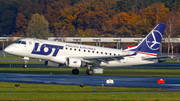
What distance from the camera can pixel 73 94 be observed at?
82.4ft

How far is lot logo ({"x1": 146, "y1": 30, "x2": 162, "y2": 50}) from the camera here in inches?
1827

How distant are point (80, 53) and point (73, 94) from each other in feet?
61.4

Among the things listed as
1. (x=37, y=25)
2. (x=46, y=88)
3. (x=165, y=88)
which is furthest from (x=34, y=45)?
(x=37, y=25)

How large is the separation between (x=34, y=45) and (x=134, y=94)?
2014cm

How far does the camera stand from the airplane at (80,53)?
138 ft

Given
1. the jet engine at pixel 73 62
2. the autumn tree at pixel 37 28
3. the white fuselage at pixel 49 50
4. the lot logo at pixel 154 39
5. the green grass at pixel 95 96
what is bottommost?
the green grass at pixel 95 96

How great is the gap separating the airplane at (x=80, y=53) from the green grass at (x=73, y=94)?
41.9ft

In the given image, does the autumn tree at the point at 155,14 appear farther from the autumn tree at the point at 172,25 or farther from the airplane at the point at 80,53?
the airplane at the point at 80,53

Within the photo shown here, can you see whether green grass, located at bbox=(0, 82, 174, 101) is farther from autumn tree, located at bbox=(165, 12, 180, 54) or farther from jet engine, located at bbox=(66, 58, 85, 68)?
autumn tree, located at bbox=(165, 12, 180, 54)

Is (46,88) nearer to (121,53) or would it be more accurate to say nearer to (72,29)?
(121,53)

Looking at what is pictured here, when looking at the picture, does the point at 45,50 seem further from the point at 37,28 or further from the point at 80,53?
the point at 37,28

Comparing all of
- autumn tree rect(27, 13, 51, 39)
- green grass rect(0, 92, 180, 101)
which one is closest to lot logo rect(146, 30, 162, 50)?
green grass rect(0, 92, 180, 101)

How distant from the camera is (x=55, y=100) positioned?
22.5 meters

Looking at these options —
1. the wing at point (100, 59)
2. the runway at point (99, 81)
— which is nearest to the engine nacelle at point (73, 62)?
the wing at point (100, 59)
